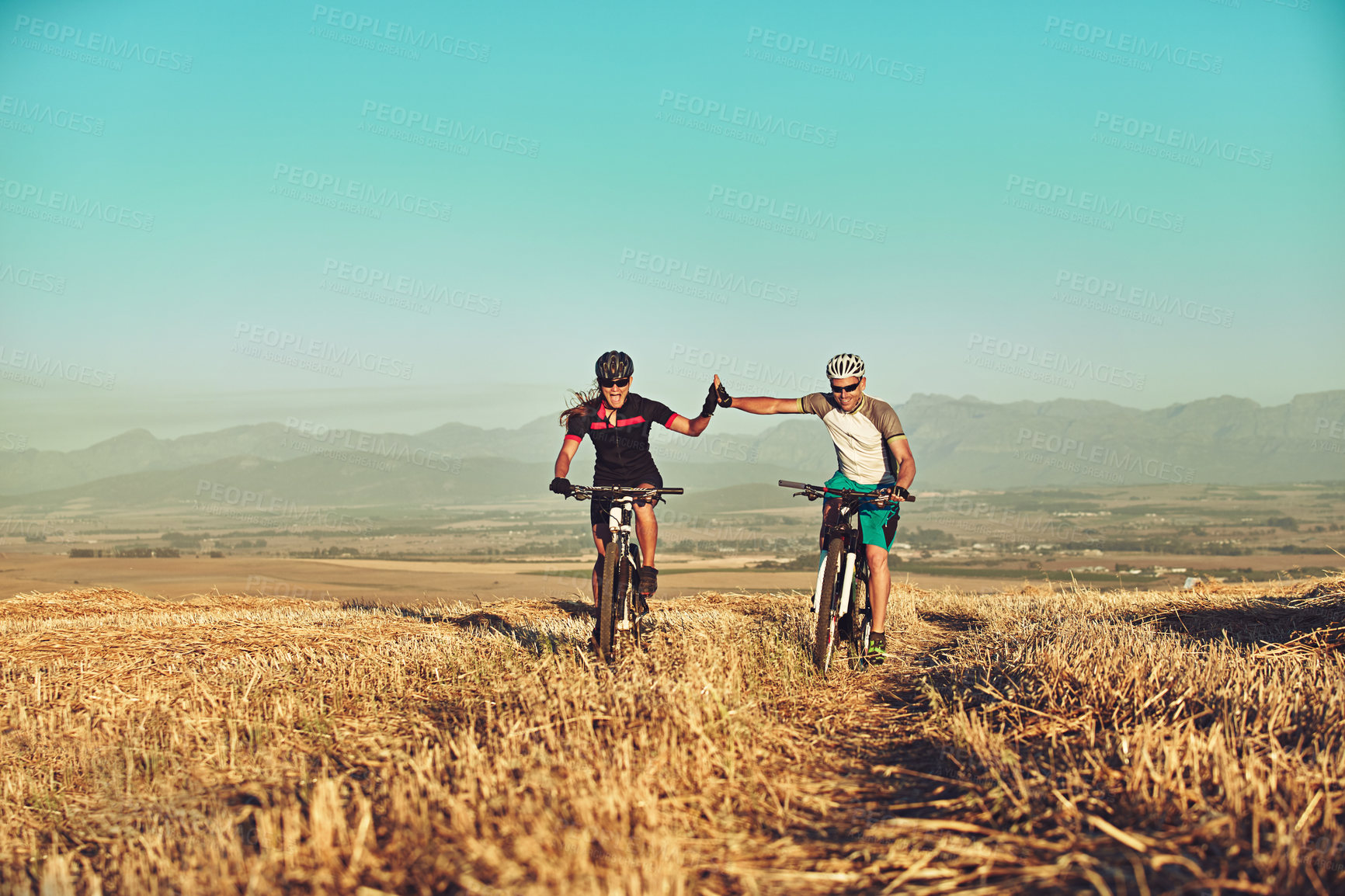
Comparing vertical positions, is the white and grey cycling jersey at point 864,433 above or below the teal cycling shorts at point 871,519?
above

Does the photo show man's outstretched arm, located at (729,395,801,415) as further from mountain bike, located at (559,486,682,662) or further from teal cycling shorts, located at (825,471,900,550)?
mountain bike, located at (559,486,682,662)

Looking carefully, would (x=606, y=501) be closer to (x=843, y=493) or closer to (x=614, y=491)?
(x=614, y=491)

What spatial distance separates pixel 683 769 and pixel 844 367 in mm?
4306

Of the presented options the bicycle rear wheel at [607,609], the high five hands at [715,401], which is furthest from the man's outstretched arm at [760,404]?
the bicycle rear wheel at [607,609]

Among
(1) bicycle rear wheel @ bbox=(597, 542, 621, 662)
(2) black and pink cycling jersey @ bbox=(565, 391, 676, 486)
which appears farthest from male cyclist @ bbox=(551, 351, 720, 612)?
(1) bicycle rear wheel @ bbox=(597, 542, 621, 662)

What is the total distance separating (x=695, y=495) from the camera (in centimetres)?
18388

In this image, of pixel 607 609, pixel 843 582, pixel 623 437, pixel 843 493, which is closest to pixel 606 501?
pixel 623 437

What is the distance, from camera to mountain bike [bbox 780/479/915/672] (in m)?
6.91

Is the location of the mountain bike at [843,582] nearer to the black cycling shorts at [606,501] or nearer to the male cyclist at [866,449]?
the male cyclist at [866,449]

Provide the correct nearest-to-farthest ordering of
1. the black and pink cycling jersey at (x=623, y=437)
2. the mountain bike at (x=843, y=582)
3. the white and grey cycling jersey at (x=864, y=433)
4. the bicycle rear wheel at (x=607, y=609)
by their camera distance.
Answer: the mountain bike at (x=843, y=582)
the bicycle rear wheel at (x=607, y=609)
the white and grey cycling jersey at (x=864, y=433)
the black and pink cycling jersey at (x=623, y=437)

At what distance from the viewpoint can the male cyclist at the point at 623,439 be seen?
7621 millimetres

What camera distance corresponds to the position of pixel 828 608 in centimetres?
691

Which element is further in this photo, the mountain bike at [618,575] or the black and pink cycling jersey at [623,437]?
the black and pink cycling jersey at [623,437]

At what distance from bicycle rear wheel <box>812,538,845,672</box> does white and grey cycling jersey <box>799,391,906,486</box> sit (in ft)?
2.32
